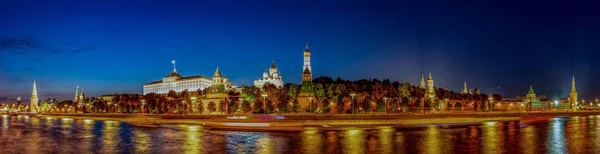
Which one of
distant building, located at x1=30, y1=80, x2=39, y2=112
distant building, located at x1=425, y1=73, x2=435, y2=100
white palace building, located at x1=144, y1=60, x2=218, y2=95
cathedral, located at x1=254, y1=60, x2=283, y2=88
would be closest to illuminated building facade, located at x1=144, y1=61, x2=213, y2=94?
white palace building, located at x1=144, y1=60, x2=218, y2=95

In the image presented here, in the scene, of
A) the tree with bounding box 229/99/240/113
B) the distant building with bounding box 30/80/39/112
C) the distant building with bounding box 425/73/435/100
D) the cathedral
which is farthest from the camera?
the distant building with bounding box 30/80/39/112

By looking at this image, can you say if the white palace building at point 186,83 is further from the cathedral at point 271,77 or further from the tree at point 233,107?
the tree at point 233,107

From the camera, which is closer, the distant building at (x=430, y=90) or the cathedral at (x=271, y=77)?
the distant building at (x=430, y=90)

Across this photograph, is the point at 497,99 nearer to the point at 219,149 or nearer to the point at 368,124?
the point at 368,124

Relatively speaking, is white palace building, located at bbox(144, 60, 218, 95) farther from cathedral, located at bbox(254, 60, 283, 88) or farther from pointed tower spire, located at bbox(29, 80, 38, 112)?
pointed tower spire, located at bbox(29, 80, 38, 112)

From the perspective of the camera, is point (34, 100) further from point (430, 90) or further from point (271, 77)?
point (430, 90)

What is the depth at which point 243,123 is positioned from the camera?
40.8 m

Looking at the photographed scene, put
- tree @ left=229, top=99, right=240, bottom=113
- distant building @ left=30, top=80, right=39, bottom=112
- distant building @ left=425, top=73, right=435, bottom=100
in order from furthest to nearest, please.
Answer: distant building @ left=30, top=80, right=39, bottom=112 < distant building @ left=425, top=73, right=435, bottom=100 < tree @ left=229, top=99, right=240, bottom=113

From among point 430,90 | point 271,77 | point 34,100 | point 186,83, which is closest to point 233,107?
point 430,90

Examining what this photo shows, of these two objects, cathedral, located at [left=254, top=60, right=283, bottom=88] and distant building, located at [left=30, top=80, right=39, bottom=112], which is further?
distant building, located at [left=30, top=80, right=39, bottom=112]

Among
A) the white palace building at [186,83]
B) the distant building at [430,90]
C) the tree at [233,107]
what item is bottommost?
the tree at [233,107]

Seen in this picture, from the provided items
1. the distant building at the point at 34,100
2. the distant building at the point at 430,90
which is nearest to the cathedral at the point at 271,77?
the distant building at the point at 430,90

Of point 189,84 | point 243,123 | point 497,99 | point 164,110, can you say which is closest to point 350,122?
point 243,123

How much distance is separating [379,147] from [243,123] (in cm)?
2123
